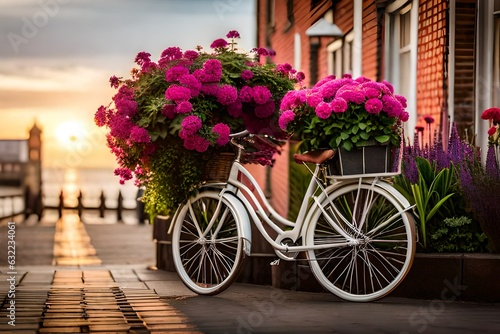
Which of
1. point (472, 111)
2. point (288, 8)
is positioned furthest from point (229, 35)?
point (288, 8)

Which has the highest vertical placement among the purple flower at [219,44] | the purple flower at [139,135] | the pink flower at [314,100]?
the purple flower at [219,44]

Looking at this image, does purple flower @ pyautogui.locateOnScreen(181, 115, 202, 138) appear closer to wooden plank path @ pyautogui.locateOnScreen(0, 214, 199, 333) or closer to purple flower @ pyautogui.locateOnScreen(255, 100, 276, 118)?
purple flower @ pyautogui.locateOnScreen(255, 100, 276, 118)

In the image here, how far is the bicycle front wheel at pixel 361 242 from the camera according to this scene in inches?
278

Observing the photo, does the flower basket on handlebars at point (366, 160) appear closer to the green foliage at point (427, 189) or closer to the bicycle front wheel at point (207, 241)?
the green foliage at point (427, 189)

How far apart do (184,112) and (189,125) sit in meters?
0.15

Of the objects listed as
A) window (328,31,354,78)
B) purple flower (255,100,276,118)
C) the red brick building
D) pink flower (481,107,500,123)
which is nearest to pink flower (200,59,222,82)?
purple flower (255,100,276,118)

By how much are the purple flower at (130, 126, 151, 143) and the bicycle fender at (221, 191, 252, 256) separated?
0.73 meters

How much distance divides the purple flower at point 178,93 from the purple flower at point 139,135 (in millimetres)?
327

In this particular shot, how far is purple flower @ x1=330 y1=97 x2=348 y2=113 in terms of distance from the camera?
7113mm

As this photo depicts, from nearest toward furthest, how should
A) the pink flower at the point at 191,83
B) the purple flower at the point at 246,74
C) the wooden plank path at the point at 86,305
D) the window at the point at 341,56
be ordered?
1. the wooden plank path at the point at 86,305
2. the pink flower at the point at 191,83
3. the purple flower at the point at 246,74
4. the window at the point at 341,56

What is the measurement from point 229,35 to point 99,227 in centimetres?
1834

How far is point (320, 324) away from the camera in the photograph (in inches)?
236

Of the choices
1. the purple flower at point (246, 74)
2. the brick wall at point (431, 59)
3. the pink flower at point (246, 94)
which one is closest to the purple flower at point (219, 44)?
the purple flower at point (246, 74)

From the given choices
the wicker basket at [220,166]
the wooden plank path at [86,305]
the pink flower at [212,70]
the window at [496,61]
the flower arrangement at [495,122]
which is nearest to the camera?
the wooden plank path at [86,305]
